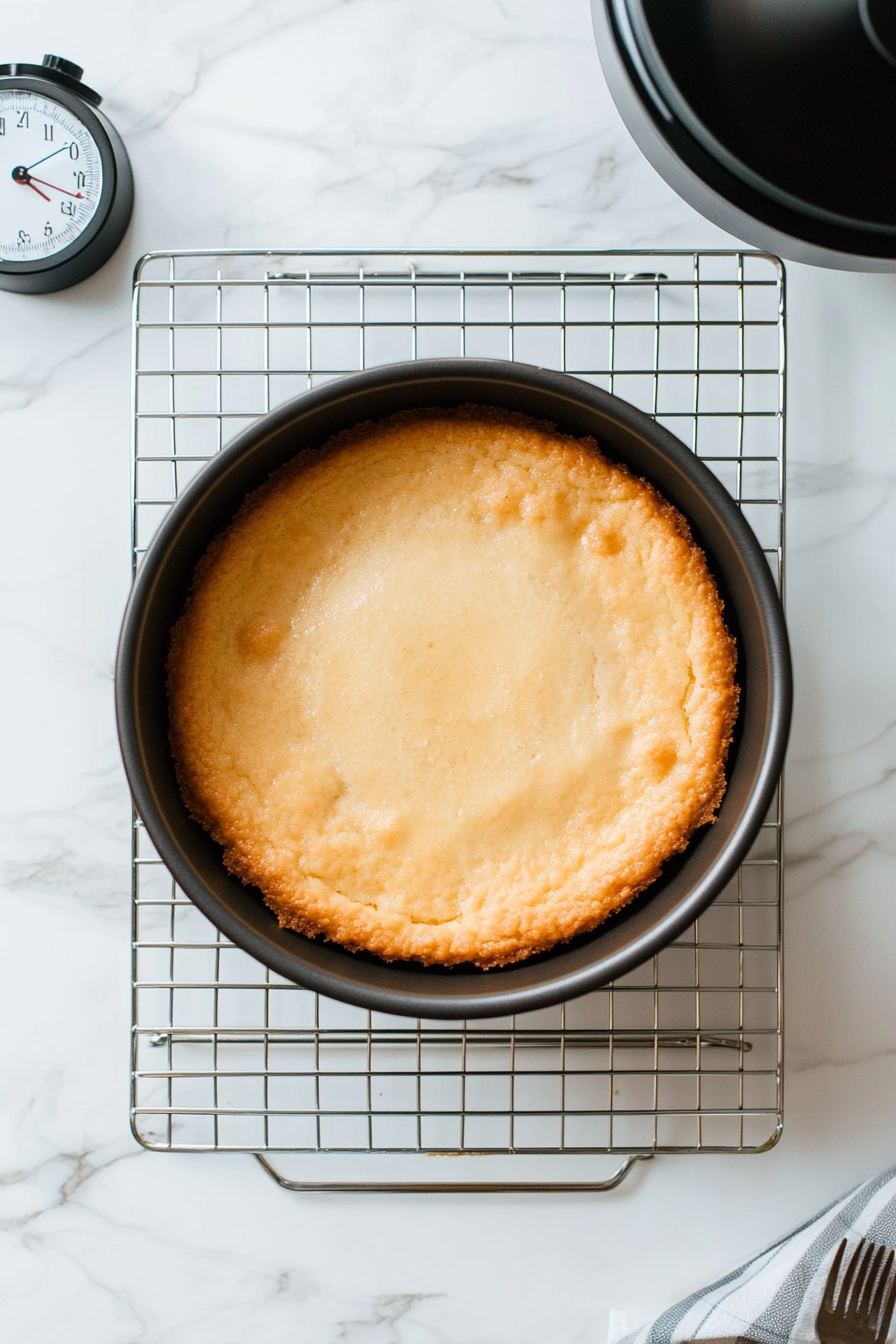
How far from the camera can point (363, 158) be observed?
4.75 feet

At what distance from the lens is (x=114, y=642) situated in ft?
4.76

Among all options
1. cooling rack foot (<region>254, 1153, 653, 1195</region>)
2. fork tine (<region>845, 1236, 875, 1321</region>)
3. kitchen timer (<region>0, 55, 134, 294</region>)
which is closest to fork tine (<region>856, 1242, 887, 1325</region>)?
fork tine (<region>845, 1236, 875, 1321</region>)

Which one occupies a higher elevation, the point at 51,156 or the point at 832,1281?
the point at 51,156

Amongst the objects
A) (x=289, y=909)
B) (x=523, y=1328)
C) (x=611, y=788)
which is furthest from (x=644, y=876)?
(x=523, y=1328)

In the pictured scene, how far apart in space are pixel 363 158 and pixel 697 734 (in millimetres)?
864

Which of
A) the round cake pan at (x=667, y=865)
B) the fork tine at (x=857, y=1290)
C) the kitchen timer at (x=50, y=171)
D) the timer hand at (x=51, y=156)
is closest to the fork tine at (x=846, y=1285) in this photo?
the fork tine at (x=857, y=1290)

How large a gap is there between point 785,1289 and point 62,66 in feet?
5.65

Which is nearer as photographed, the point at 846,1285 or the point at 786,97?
the point at 786,97

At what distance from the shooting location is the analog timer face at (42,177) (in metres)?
1.35

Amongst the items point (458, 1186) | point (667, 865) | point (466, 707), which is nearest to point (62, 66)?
point (466, 707)

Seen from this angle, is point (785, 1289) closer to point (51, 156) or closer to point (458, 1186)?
point (458, 1186)

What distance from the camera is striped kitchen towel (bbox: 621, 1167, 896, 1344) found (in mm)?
1343

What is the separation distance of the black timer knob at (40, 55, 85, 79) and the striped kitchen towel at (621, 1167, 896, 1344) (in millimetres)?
1689

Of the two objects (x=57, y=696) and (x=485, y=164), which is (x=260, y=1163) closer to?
(x=57, y=696)
